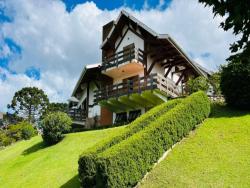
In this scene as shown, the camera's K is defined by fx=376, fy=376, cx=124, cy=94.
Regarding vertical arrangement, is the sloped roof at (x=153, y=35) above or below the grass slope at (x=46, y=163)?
above

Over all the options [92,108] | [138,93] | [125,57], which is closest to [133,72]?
[125,57]

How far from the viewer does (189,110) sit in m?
20.4

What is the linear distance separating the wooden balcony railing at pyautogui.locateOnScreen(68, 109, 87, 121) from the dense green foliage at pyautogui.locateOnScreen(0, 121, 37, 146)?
5921 mm

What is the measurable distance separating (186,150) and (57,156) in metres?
10.6

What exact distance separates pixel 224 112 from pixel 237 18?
57.7 ft

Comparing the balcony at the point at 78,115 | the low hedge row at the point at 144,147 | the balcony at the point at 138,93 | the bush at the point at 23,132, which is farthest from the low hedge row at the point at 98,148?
the bush at the point at 23,132

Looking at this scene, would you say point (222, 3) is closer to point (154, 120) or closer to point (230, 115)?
point (154, 120)

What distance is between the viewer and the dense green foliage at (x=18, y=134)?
4234 centimetres

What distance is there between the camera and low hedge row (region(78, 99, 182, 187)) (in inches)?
651

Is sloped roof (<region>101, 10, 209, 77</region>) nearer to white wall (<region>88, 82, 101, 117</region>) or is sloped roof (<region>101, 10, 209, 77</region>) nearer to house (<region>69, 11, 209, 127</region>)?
house (<region>69, 11, 209, 127</region>)

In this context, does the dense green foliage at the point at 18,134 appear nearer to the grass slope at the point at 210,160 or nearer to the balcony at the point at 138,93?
the balcony at the point at 138,93

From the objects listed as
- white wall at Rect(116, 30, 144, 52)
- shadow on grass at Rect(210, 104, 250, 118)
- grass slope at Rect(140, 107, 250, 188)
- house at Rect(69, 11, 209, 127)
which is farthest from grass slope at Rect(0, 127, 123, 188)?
white wall at Rect(116, 30, 144, 52)

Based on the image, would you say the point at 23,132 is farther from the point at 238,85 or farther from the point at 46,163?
the point at 238,85

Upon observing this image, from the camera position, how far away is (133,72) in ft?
113
